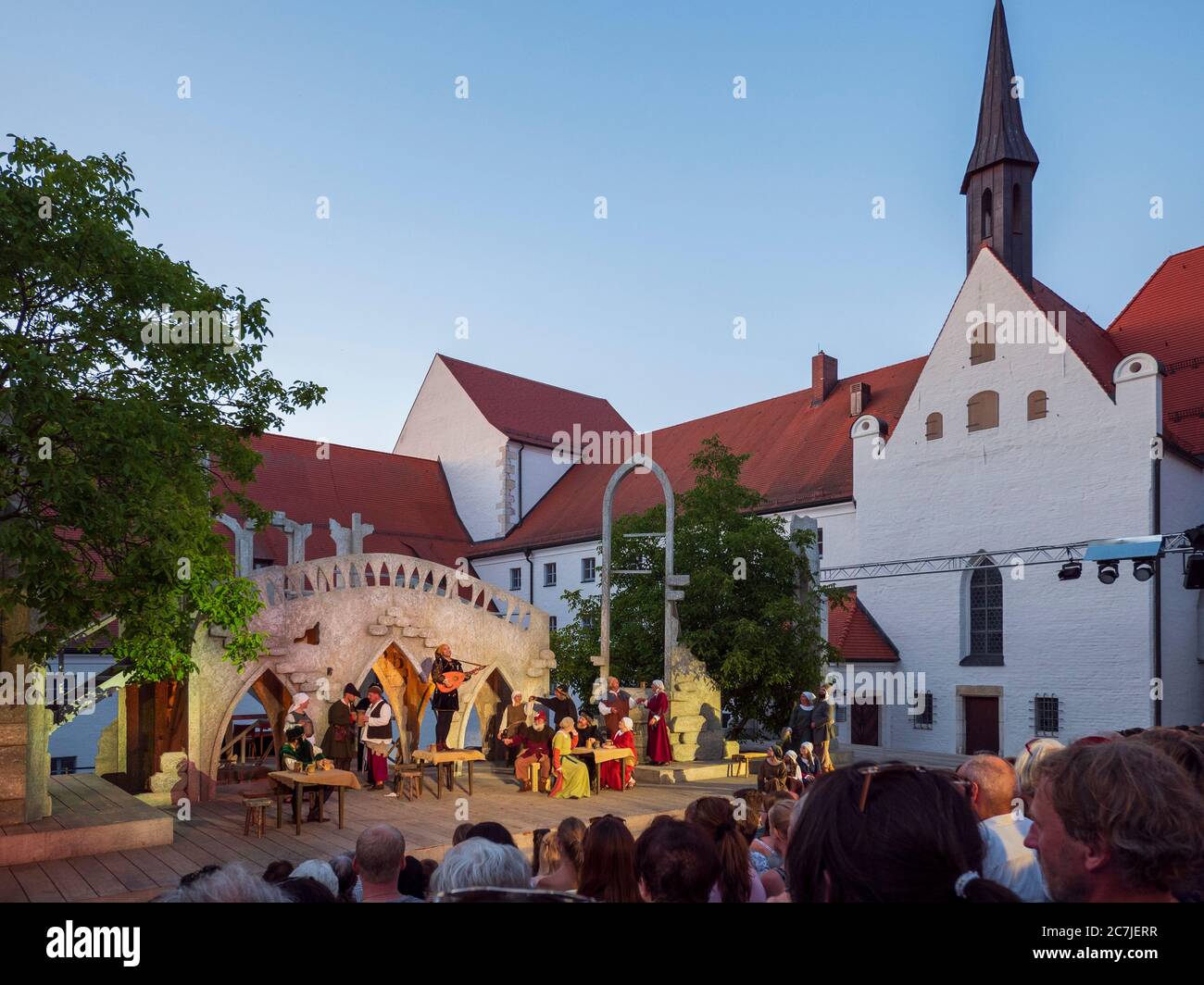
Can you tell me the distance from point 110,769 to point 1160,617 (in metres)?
24.2

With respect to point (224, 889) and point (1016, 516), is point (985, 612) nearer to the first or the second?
point (1016, 516)

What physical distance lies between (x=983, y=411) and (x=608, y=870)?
27.6 metres

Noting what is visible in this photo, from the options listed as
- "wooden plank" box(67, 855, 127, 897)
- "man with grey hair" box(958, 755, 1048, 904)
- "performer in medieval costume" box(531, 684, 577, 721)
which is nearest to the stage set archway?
"performer in medieval costume" box(531, 684, 577, 721)

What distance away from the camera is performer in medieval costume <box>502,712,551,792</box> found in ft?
54.2

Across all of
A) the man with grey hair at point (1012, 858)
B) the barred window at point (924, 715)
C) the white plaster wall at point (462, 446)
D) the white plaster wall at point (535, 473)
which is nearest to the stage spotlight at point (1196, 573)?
the barred window at point (924, 715)

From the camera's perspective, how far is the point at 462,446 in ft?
155

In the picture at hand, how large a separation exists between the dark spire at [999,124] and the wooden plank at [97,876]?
31.5m

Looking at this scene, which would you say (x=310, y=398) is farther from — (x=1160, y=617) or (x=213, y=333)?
(x=1160, y=617)

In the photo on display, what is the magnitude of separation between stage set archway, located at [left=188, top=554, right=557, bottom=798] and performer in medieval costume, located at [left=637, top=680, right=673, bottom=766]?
129 inches

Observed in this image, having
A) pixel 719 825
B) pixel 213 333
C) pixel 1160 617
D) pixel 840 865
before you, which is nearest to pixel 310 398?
pixel 213 333

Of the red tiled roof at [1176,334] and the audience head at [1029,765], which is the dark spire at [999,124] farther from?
the audience head at [1029,765]

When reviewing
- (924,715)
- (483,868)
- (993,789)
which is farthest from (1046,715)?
(483,868)
